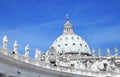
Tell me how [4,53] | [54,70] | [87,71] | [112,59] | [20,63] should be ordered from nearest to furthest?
[4,53] < [20,63] < [54,70] < [87,71] < [112,59]

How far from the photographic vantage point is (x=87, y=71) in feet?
246

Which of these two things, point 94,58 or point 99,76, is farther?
point 94,58

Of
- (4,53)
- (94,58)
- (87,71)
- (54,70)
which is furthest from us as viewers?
(94,58)

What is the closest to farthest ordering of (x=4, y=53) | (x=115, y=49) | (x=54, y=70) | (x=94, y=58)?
1. (x=4, y=53)
2. (x=54, y=70)
3. (x=115, y=49)
4. (x=94, y=58)

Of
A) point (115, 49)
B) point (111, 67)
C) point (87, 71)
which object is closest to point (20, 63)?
point (87, 71)


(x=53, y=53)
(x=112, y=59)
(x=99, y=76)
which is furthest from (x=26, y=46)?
(x=112, y=59)

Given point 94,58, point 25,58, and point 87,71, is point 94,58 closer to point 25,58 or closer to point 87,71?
point 87,71

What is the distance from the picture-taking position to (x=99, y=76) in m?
77.6

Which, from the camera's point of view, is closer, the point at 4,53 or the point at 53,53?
the point at 4,53

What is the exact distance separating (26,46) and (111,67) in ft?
107

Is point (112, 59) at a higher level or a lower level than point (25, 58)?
higher

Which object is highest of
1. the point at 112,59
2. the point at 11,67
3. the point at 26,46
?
→ the point at 112,59

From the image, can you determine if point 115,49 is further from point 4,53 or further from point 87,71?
point 4,53

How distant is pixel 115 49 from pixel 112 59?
14562 millimetres
